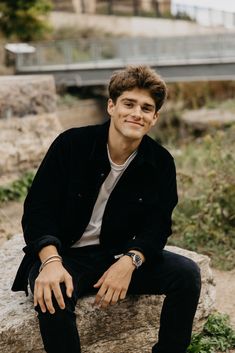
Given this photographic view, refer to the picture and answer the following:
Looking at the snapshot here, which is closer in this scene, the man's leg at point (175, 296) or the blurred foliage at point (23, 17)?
the man's leg at point (175, 296)

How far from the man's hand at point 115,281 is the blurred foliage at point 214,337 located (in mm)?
872

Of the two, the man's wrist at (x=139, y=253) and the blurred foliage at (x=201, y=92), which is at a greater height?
the man's wrist at (x=139, y=253)

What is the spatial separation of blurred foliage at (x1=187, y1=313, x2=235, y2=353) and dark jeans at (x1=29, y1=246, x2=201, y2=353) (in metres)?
0.67

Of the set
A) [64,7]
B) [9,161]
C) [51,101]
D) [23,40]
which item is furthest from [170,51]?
[64,7]

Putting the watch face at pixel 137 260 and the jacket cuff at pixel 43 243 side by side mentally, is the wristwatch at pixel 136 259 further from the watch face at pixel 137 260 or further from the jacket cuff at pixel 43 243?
the jacket cuff at pixel 43 243

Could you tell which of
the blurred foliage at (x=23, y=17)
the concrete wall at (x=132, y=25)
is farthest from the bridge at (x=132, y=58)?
the concrete wall at (x=132, y=25)

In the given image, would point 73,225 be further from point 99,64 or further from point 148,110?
point 99,64

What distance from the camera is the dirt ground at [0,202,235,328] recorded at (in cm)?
453

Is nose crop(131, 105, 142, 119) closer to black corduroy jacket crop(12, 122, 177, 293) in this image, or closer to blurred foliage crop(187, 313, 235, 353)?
black corduroy jacket crop(12, 122, 177, 293)

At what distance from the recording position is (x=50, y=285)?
2.64 metres

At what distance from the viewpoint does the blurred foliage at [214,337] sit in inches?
139

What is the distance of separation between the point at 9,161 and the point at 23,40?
1856 cm

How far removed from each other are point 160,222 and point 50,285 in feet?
2.41

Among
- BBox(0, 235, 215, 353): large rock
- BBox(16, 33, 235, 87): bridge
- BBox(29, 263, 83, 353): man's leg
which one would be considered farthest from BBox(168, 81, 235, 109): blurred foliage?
BBox(29, 263, 83, 353): man's leg
